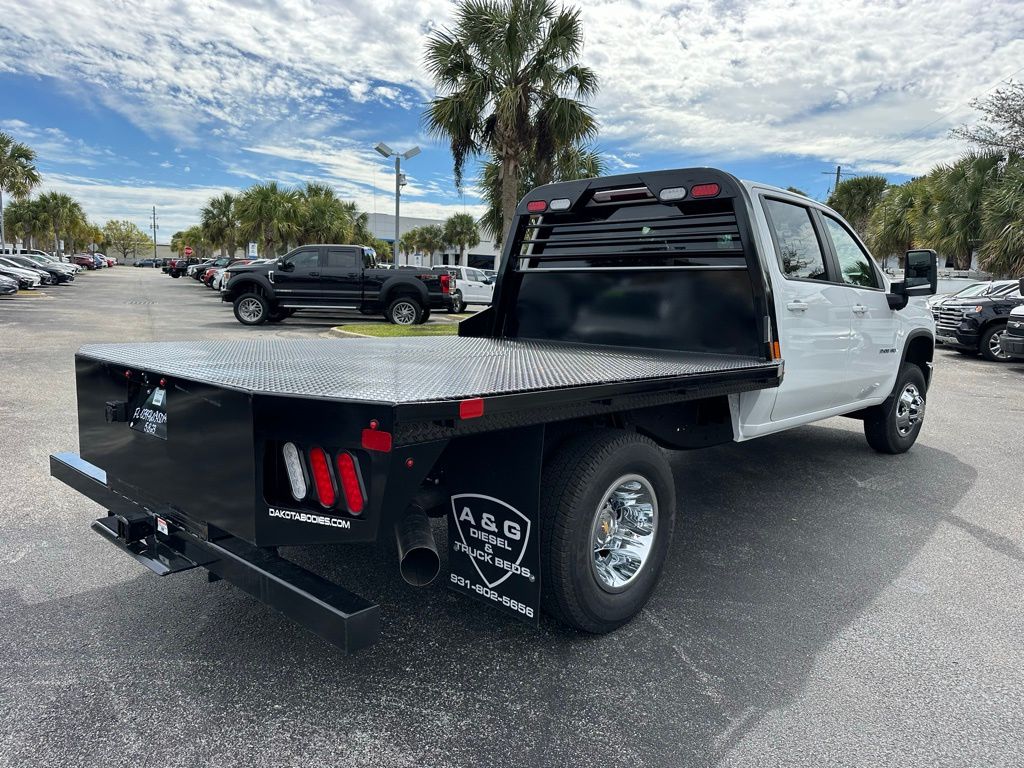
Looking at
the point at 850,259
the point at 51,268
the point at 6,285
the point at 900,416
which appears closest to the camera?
the point at 850,259

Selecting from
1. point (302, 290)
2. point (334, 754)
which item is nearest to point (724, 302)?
point (334, 754)

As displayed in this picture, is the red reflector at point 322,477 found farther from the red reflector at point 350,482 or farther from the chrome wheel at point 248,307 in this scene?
the chrome wheel at point 248,307

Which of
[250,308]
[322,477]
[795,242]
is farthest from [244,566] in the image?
[250,308]

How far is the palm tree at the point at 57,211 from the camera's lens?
8119 centimetres

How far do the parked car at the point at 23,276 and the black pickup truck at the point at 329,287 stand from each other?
720 inches

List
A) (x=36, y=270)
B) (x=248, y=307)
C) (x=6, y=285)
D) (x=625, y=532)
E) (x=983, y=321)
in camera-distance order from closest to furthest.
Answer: (x=625, y=532)
(x=983, y=321)
(x=248, y=307)
(x=6, y=285)
(x=36, y=270)

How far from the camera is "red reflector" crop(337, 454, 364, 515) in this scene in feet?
7.15

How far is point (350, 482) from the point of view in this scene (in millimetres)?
2189

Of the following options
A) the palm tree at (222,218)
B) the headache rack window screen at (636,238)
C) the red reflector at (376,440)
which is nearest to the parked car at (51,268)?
the palm tree at (222,218)

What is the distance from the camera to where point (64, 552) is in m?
3.74

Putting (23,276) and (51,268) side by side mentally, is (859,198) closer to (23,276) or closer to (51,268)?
(23,276)

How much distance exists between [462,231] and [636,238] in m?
76.7

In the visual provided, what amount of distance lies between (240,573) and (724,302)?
3.04 metres

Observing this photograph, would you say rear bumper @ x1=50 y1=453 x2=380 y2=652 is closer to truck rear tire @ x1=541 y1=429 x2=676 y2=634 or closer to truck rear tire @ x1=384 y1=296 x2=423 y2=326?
truck rear tire @ x1=541 y1=429 x2=676 y2=634
